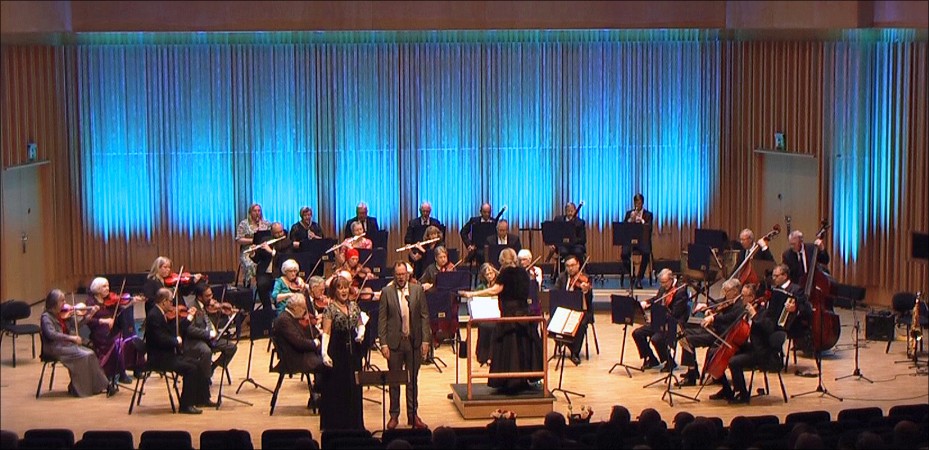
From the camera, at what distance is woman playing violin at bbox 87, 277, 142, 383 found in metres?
13.8

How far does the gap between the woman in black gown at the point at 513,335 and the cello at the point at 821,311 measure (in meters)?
3.87

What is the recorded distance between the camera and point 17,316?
14.6m

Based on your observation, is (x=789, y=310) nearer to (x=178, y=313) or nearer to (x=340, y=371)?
(x=340, y=371)

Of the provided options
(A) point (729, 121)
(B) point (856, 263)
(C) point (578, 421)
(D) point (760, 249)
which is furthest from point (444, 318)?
(A) point (729, 121)

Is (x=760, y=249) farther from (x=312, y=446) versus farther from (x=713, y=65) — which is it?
(x=312, y=446)

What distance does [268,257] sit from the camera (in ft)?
58.3

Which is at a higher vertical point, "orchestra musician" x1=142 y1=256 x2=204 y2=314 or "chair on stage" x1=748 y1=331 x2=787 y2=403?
"orchestra musician" x1=142 y1=256 x2=204 y2=314

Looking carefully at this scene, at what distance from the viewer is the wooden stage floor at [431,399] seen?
1288 centimetres

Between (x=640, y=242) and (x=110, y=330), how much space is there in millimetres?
8494

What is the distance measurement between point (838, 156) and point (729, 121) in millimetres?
3222

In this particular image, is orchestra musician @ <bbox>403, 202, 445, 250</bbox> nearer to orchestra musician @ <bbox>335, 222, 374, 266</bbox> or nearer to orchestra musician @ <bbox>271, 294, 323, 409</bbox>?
orchestra musician @ <bbox>335, 222, 374, 266</bbox>

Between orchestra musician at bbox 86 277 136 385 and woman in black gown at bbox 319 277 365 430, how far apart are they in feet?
8.80

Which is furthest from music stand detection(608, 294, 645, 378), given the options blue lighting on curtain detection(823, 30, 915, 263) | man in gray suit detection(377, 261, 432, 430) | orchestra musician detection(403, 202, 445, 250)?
blue lighting on curtain detection(823, 30, 915, 263)

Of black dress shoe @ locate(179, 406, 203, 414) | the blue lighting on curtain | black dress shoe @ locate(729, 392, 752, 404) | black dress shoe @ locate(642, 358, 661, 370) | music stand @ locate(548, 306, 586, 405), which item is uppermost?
the blue lighting on curtain
